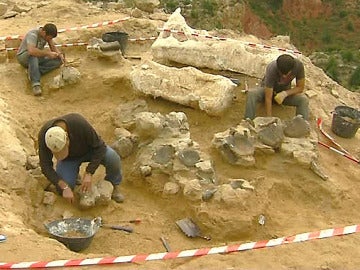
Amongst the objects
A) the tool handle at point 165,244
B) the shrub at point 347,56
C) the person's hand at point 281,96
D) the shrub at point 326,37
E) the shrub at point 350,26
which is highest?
the person's hand at point 281,96

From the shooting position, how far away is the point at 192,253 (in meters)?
4.80

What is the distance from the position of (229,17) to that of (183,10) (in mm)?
3573

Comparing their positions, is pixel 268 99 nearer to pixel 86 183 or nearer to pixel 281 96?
pixel 281 96

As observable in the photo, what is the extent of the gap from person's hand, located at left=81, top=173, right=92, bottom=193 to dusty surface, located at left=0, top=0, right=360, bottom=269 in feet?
0.85

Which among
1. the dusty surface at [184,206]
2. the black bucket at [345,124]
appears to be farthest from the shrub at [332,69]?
the dusty surface at [184,206]

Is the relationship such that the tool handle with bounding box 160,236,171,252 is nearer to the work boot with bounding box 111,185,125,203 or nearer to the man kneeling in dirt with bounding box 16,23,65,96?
the work boot with bounding box 111,185,125,203

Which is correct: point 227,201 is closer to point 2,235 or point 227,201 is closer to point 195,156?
point 195,156

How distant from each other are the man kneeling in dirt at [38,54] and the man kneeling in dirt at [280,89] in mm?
2789

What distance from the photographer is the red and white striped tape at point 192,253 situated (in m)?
4.35

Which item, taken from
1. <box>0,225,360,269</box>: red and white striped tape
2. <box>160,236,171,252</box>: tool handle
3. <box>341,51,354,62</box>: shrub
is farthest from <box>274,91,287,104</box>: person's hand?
<box>341,51,354,62</box>: shrub

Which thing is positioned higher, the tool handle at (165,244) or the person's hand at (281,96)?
the person's hand at (281,96)

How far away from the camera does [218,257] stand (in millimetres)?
4691

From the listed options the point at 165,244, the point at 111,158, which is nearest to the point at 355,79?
the point at 111,158

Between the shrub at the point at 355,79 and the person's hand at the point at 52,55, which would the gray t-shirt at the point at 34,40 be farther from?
the shrub at the point at 355,79
